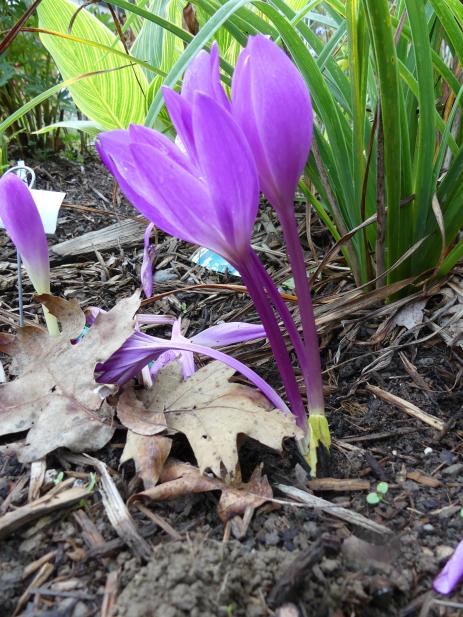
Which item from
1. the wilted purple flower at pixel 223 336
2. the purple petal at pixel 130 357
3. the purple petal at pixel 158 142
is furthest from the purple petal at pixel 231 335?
Result: the purple petal at pixel 158 142

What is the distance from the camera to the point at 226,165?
50cm

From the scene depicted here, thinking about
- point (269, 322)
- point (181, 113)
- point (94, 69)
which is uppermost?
point (94, 69)

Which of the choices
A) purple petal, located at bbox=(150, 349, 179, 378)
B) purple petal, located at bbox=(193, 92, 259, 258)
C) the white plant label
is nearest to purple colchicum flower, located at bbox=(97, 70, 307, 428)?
purple petal, located at bbox=(193, 92, 259, 258)

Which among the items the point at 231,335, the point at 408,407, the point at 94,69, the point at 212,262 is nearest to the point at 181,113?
the point at 231,335

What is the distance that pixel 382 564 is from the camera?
1.63ft

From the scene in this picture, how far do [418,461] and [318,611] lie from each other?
10.2 inches

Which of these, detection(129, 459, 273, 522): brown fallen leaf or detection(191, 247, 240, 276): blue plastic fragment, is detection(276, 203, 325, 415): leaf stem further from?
detection(191, 247, 240, 276): blue plastic fragment

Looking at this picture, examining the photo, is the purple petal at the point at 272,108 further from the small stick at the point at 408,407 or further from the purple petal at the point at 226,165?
the small stick at the point at 408,407

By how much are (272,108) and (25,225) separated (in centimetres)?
42

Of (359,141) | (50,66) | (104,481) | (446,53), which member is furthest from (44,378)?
(50,66)

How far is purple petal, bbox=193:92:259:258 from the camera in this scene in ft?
1.56

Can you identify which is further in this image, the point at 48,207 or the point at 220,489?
the point at 48,207

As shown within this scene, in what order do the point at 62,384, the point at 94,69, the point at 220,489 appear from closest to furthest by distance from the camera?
the point at 220,489, the point at 62,384, the point at 94,69

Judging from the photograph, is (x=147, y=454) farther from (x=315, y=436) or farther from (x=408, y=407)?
(x=408, y=407)
